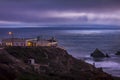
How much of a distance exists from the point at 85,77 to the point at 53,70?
5.51m

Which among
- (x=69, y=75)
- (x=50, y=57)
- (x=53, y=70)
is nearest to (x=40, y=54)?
(x=50, y=57)

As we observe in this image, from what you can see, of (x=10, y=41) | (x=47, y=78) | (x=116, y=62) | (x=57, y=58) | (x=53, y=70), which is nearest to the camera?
(x=47, y=78)

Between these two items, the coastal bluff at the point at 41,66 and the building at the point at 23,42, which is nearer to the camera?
the coastal bluff at the point at 41,66

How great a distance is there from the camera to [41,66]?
207 ft

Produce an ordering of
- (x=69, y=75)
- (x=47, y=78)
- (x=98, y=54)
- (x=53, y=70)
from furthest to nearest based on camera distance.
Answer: (x=98, y=54)
(x=53, y=70)
(x=69, y=75)
(x=47, y=78)

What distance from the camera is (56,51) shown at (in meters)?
76.5

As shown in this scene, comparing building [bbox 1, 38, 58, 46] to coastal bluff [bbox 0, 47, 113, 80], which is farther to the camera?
building [bbox 1, 38, 58, 46]

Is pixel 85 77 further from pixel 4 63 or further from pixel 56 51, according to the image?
pixel 56 51

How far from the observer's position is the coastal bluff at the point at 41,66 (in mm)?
52156

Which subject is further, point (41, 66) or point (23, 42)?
point (23, 42)

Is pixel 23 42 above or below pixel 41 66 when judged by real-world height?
above

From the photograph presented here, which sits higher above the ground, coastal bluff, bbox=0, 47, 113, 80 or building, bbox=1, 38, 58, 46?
building, bbox=1, 38, 58, 46

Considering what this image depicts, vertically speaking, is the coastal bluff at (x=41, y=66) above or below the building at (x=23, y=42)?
below

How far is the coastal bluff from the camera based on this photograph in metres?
52.2
